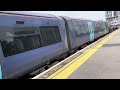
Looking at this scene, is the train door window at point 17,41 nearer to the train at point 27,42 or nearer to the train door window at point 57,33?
the train at point 27,42

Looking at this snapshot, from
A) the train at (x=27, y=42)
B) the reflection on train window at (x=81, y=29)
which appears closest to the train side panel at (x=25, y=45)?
the train at (x=27, y=42)

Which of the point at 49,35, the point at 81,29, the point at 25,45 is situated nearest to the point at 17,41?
the point at 25,45

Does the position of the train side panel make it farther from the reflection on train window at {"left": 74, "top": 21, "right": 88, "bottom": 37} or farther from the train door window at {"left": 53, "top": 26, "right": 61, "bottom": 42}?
the reflection on train window at {"left": 74, "top": 21, "right": 88, "bottom": 37}

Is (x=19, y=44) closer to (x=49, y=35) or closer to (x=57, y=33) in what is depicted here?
(x=49, y=35)

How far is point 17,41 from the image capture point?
9.72 m

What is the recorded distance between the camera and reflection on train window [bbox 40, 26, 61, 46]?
41.9 feet

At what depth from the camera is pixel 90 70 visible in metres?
11.0

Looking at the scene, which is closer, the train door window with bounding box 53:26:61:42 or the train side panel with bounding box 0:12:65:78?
the train side panel with bounding box 0:12:65:78

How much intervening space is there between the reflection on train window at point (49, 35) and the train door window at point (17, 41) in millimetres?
1081

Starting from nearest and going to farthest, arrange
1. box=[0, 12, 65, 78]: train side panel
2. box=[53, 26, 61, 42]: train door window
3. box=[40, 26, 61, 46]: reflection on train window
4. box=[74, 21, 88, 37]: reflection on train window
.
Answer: box=[0, 12, 65, 78]: train side panel < box=[40, 26, 61, 46]: reflection on train window < box=[53, 26, 61, 42]: train door window < box=[74, 21, 88, 37]: reflection on train window

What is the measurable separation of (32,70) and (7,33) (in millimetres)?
2165

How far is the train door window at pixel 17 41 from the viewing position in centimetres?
876

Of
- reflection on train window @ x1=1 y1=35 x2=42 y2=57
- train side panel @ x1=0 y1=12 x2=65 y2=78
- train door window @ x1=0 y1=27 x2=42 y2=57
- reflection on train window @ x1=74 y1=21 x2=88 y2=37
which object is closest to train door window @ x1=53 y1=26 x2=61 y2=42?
train side panel @ x1=0 y1=12 x2=65 y2=78

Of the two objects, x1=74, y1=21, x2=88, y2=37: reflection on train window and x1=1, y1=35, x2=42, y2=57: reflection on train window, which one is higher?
x1=1, y1=35, x2=42, y2=57: reflection on train window
